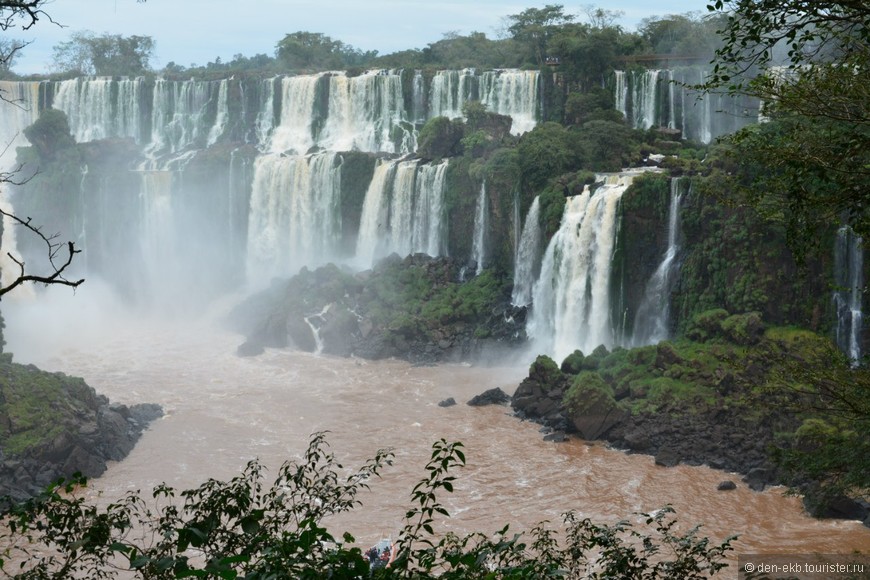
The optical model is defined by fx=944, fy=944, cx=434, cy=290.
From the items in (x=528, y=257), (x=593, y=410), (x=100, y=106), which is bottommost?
(x=593, y=410)

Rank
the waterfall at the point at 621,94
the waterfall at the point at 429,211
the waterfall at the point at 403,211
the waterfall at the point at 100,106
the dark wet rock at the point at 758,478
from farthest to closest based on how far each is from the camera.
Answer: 1. the waterfall at the point at 100,106
2. the waterfall at the point at 621,94
3. the waterfall at the point at 403,211
4. the waterfall at the point at 429,211
5. the dark wet rock at the point at 758,478

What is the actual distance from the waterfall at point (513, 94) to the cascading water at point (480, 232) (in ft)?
25.5

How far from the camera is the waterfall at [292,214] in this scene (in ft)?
121

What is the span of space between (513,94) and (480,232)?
942 centimetres

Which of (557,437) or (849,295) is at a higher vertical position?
(849,295)

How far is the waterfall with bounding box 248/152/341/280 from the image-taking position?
36969mm

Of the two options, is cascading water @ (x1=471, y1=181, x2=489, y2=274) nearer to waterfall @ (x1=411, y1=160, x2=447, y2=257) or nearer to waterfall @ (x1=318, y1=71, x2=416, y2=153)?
waterfall @ (x1=411, y1=160, x2=447, y2=257)

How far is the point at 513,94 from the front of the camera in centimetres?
3981

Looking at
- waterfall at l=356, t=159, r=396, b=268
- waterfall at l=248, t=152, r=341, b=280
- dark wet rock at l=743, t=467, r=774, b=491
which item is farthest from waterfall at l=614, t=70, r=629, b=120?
dark wet rock at l=743, t=467, r=774, b=491

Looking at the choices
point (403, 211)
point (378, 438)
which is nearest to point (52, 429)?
point (378, 438)

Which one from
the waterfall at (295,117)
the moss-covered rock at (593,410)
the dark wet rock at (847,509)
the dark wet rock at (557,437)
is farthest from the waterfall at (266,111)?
the dark wet rock at (847,509)

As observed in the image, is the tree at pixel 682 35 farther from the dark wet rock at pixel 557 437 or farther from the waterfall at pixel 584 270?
the dark wet rock at pixel 557 437

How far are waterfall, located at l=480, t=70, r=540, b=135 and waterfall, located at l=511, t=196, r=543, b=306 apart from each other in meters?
10.3

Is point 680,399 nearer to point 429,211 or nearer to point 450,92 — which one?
point 429,211
